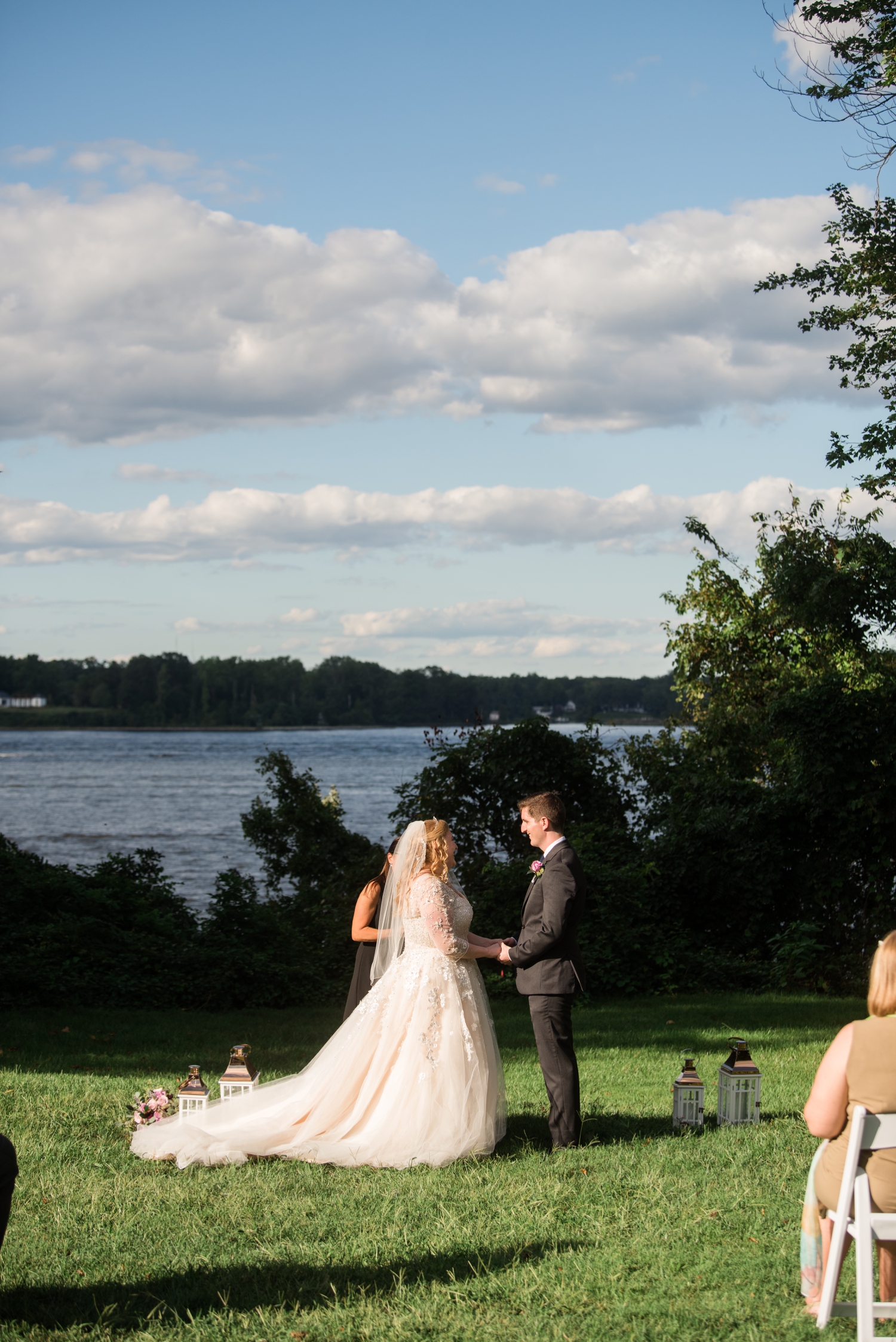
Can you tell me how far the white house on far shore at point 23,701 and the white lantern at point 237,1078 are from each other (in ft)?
522

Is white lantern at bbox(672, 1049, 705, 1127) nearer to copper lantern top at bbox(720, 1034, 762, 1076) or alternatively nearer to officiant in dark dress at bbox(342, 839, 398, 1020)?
copper lantern top at bbox(720, 1034, 762, 1076)

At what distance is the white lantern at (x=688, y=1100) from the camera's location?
709 cm

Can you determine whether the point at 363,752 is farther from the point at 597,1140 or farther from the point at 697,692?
the point at 597,1140

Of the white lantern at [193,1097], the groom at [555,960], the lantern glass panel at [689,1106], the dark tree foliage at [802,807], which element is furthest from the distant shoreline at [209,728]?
the white lantern at [193,1097]

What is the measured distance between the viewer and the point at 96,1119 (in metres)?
7.51

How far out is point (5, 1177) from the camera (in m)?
4.29

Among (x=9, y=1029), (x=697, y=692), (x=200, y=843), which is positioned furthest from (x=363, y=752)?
(x=9, y=1029)

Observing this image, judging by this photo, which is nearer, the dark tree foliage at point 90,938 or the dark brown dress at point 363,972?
the dark brown dress at point 363,972

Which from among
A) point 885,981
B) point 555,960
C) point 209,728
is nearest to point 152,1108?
point 555,960

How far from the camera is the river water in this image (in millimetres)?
38406

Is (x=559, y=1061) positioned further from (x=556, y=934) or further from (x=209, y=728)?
(x=209, y=728)

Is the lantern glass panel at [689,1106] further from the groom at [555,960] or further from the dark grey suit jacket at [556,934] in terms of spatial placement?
the dark grey suit jacket at [556,934]

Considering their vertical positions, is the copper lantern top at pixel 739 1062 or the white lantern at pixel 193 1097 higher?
the copper lantern top at pixel 739 1062

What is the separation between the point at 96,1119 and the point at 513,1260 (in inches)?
147
